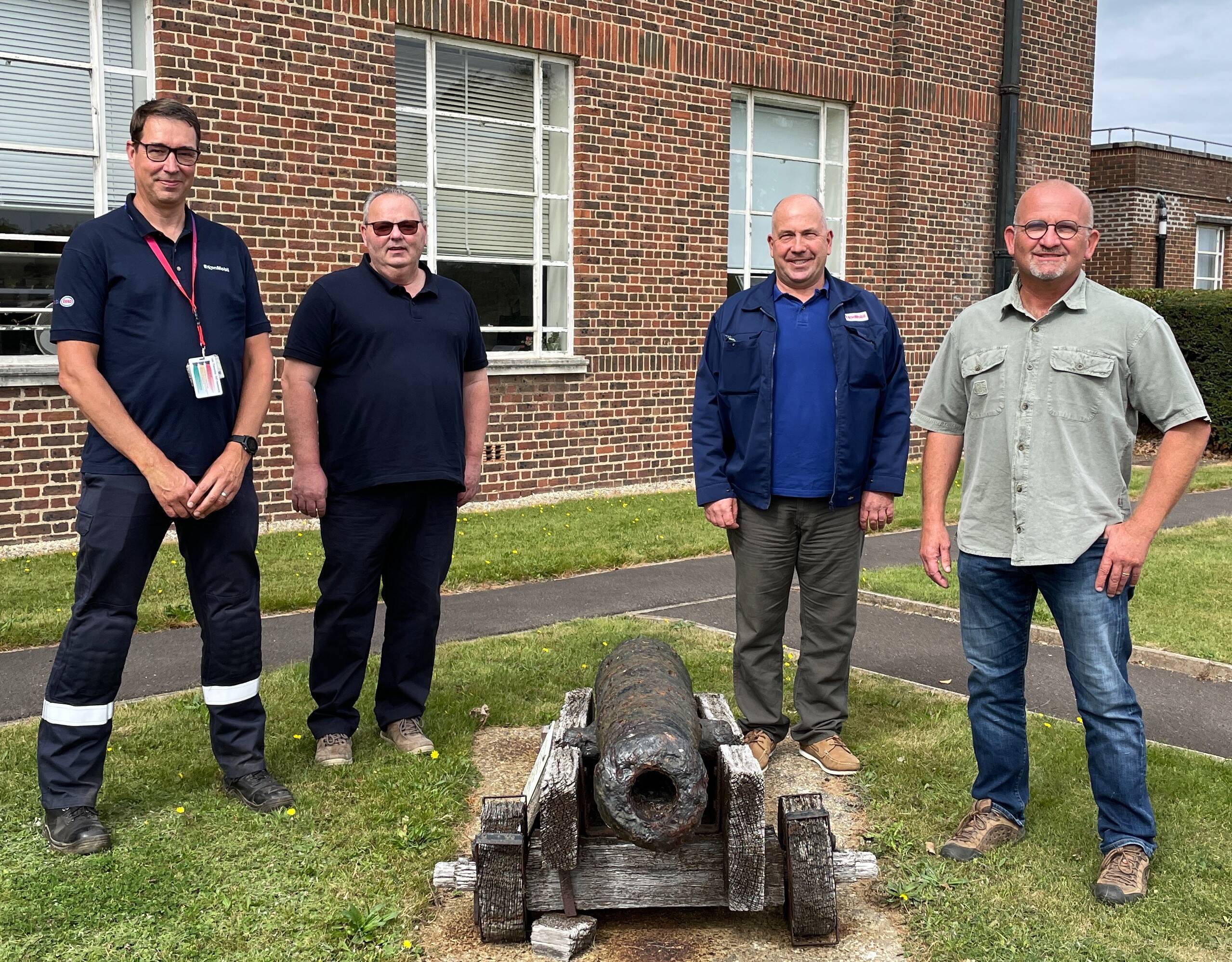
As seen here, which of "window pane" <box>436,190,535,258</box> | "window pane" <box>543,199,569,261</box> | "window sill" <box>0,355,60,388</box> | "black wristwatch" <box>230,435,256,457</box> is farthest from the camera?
"window pane" <box>543,199,569,261</box>

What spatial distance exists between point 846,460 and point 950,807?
1309 mm

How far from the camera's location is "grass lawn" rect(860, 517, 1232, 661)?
665 centimetres

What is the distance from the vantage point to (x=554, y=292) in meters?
11.3

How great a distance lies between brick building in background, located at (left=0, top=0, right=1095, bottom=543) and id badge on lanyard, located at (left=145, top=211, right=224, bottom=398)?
4.81 meters

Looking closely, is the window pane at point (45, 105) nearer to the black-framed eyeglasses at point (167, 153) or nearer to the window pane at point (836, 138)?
the black-framed eyeglasses at point (167, 153)

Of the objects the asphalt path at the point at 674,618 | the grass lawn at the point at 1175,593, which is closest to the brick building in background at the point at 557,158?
the asphalt path at the point at 674,618

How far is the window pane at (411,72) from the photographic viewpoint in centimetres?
1009

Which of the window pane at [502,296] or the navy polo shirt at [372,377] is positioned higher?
the window pane at [502,296]

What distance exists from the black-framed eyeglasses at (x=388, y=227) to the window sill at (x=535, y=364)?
570 cm

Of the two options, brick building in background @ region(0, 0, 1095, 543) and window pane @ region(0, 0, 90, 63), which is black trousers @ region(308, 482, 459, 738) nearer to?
brick building in background @ region(0, 0, 1095, 543)

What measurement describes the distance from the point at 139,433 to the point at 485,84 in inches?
294

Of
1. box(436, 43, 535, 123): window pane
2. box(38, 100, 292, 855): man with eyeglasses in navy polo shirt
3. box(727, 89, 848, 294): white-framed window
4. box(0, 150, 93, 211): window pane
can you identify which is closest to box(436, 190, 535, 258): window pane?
box(436, 43, 535, 123): window pane

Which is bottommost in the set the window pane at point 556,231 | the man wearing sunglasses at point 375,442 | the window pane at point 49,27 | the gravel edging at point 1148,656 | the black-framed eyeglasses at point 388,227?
the gravel edging at point 1148,656

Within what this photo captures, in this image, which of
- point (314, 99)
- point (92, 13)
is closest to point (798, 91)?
point (314, 99)
